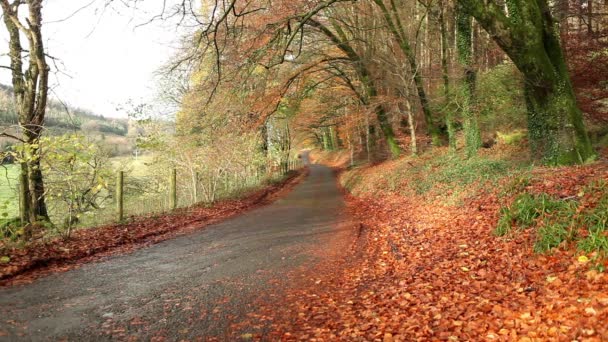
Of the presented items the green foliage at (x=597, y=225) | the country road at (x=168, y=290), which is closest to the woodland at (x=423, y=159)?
the green foliage at (x=597, y=225)

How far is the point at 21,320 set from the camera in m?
4.54

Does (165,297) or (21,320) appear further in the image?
(165,297)

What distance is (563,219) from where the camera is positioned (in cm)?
580

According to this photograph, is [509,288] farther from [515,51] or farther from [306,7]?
[306,7]

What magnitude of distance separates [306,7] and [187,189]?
9515 mm

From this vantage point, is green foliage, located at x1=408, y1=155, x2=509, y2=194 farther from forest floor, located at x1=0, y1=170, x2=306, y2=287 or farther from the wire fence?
the wire fence

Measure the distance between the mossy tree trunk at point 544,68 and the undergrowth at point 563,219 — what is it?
120 inches

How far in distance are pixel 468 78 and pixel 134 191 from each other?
16.2 metres

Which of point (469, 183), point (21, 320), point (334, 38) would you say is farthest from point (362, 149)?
point (21, 320)

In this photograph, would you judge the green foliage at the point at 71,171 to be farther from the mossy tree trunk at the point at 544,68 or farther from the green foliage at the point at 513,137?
the green foliage at the point at 513,137

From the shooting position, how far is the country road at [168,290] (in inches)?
175

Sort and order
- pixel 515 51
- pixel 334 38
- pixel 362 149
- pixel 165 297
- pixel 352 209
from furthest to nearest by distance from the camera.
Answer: pixel 362 149 < pixel 334 38 < pixel 352 209 < pixel 515 51 < pixel 165 297

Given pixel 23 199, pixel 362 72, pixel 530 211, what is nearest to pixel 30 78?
pixel 23 199

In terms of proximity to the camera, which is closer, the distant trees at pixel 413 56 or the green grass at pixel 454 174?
the distant trees at pixel 413 56
